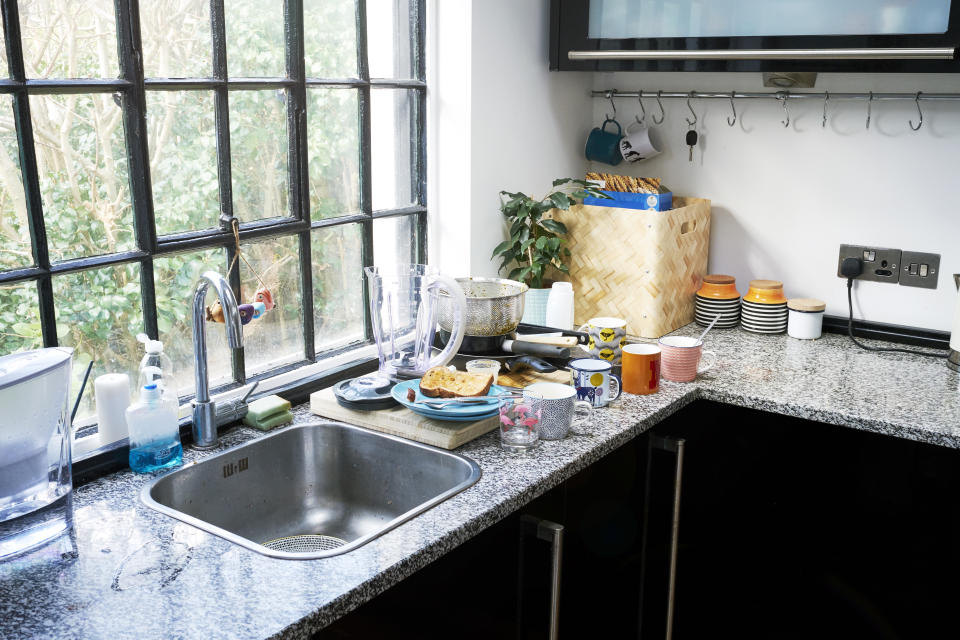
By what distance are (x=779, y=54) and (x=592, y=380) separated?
898 millimetres

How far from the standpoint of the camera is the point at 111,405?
5.12 ft

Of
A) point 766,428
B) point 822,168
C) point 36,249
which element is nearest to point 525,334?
point 766,428

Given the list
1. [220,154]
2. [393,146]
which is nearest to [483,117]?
[393,146]

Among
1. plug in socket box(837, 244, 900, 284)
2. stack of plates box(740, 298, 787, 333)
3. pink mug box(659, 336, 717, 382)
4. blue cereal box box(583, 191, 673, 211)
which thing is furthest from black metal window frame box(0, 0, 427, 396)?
plug in socket box(837, 244, 900, 284)

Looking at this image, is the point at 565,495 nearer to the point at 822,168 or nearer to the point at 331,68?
the point at 331,68

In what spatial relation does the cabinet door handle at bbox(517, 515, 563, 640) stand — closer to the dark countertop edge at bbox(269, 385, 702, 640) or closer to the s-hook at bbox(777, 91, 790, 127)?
the dark countertop edge at bbox(269, 385, 702, 640)

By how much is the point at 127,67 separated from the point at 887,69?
156cm

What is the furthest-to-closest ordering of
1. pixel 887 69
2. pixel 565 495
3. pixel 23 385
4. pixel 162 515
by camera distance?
1. pixel 887 69
2. pixel 565 495
3. pixel 162 515
4. pixel 23 385

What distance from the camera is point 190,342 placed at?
181 cm

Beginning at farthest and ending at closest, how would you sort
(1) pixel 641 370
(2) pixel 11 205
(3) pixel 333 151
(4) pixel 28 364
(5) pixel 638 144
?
(5) pixel 638 144 → (3) pixel 333 151 → (1) pixel 641 370 → (2) pixel 11 205 → (4) pixel 28 364

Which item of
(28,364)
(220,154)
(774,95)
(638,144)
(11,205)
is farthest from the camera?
(638,144)

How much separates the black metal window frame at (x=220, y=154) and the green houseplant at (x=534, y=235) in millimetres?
238

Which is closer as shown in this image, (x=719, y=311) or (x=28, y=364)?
(x=28, y=364)

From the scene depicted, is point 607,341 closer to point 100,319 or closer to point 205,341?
point 205,341
